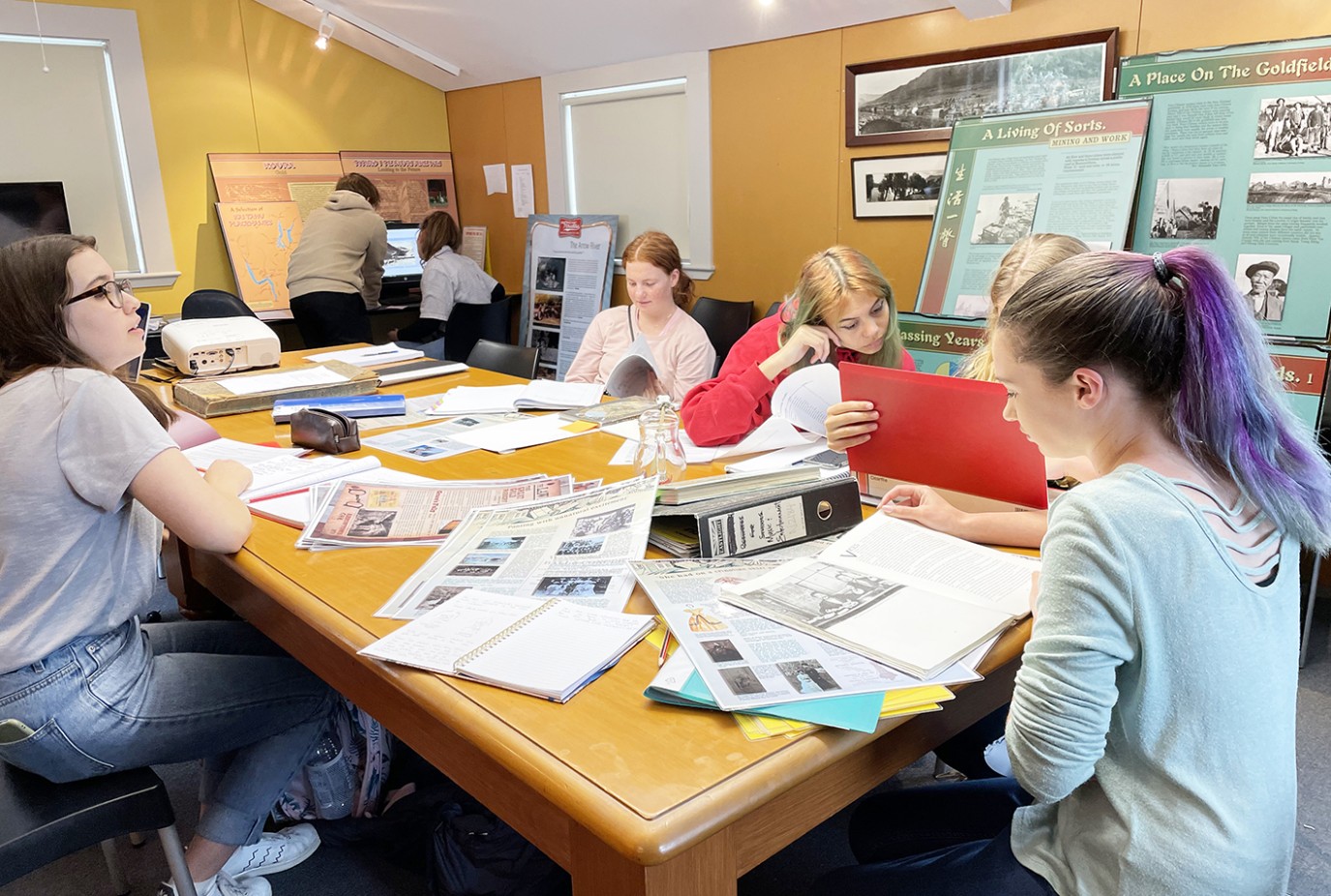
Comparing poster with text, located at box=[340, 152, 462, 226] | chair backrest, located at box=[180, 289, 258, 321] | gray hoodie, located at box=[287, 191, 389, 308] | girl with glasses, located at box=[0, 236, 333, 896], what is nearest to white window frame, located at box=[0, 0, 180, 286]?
gray hoodie, located at box=[287, 191, 389, 308]

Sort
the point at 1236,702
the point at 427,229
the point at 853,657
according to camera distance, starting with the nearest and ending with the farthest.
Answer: the point at 1236,702 → the point at 853,657 → the point at 427,229

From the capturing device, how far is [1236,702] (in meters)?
0.88

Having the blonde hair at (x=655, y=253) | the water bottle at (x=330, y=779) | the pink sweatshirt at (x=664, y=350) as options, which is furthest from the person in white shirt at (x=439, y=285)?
the water bottle at (x=330, y=779)

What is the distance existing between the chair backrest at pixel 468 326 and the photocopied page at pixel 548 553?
146 inches

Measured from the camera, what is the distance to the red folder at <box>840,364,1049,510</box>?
139 cm

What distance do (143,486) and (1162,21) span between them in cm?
333

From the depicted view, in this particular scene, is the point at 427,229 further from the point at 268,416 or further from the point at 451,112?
the point at 268,416

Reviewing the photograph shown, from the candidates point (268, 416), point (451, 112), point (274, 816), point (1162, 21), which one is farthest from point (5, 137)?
point (1162, 21)

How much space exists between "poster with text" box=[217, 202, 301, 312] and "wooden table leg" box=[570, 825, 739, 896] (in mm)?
5050

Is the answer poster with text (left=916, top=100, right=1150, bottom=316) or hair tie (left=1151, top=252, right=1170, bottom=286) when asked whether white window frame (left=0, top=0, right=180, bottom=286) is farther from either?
hair tie (left=1151, top=252, right=1170, bottom=286)

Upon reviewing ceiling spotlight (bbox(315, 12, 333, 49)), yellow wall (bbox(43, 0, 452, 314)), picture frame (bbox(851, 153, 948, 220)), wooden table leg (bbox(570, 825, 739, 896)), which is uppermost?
ceiling spotlight (bbox(315, 12, 333, 49))

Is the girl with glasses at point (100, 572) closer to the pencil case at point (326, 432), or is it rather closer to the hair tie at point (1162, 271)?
the pencil case at point (326, 432)

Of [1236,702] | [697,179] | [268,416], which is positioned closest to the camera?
[1236,702]

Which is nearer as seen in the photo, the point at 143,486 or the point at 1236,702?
the point at 1236,702
